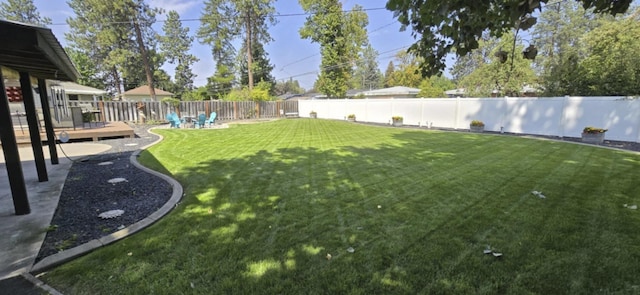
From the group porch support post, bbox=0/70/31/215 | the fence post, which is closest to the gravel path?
porch support post, bbox=0/70/31/215

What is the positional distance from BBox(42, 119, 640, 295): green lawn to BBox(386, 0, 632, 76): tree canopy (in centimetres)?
199

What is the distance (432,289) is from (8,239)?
13.9ft

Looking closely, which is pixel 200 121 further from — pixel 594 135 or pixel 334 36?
pixel 334 36

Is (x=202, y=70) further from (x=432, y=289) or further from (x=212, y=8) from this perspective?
(x=432, y=289)

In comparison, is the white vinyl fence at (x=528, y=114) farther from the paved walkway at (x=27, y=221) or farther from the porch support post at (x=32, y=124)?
the porch support post at (x=32, y=124)

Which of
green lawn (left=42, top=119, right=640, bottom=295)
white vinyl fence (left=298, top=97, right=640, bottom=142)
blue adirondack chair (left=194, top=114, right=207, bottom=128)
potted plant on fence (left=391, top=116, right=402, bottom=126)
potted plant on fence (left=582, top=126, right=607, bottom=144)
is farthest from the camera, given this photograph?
potted plant on fence (left=391, top=116, right=402, bottom=126)

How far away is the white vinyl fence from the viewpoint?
35.2 feet

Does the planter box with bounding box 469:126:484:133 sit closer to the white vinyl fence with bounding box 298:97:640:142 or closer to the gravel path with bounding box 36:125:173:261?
the white vinyl fence with bounding box 298:97:640:142

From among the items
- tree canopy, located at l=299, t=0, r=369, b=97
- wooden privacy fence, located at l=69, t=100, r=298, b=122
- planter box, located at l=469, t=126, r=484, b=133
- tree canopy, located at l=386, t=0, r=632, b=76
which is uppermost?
tree canopy, located at l=299, t=0, r=369, b=97

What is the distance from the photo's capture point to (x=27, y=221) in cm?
354

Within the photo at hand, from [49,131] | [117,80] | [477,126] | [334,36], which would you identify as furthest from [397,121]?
[117,80]

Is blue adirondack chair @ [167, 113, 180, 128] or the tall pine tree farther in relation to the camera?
the tall pine tree

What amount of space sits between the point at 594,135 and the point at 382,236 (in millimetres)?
12050

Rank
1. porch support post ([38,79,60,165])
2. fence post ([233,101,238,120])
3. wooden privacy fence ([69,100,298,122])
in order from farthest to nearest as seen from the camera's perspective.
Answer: fence post ([233,101,238,120]), wooden privacy fence ([69,100,298,122]), porch support post ([38,79,60,165])
